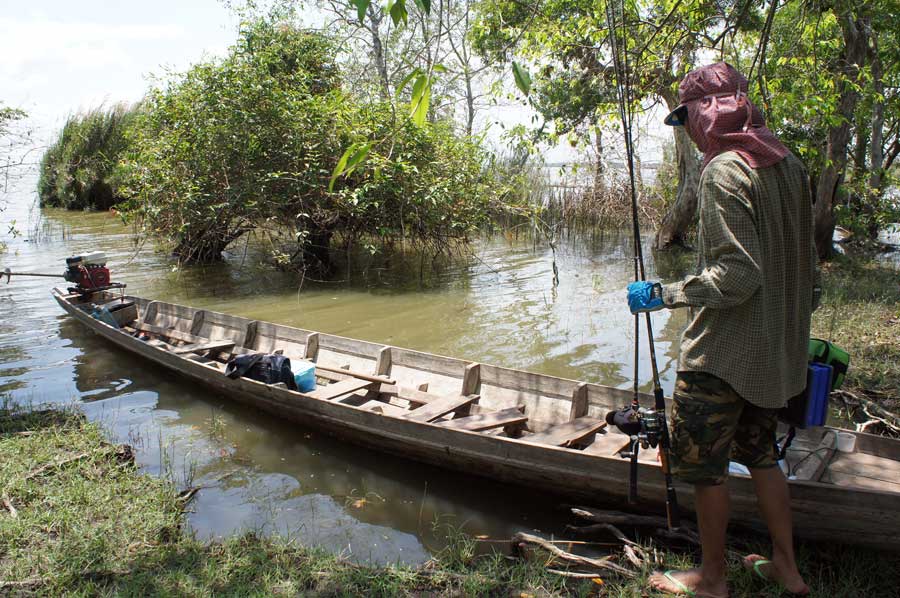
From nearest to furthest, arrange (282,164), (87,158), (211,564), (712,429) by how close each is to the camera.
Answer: (712,429) → (211,564) → (282,164) → (87,158)

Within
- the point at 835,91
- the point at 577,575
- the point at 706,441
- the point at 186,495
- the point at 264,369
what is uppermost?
the point at 835,91

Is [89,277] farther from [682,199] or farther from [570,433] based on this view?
[682,199]

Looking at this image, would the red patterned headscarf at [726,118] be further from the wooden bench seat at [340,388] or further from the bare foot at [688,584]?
the wooden bench seat at [340,388]

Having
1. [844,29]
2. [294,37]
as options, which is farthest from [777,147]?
[294,37]

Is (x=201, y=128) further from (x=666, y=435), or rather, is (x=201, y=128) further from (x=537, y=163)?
(x=666, y=435)

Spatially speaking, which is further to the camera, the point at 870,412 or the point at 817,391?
the point at 870,412

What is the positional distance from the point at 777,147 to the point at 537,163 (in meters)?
13.2

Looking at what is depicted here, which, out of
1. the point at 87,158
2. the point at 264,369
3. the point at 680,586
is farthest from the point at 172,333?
the point at 87,158

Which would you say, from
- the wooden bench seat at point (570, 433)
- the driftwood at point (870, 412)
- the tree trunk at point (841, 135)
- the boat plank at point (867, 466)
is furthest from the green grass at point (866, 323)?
the wooden bench seat at point (570, 433)

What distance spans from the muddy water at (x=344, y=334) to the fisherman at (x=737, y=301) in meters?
1.66

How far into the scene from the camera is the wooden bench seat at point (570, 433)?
396cm

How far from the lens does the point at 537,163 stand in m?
15.1

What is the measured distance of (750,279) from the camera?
2.09 metres

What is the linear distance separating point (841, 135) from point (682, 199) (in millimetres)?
3837
